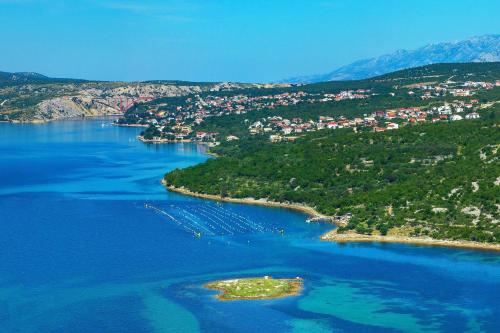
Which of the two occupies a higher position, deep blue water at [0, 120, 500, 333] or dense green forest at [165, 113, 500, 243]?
dense green forest at [165, 113, 500, 243]

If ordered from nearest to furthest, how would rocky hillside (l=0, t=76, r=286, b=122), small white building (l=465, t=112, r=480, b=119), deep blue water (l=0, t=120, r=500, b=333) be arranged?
deep blue water (l=0, t=120, r=500, b=333) → small white building (l=465, t=112, r=480, b=119) → rocky hillside (l=0, t=76, r=286, b=122)

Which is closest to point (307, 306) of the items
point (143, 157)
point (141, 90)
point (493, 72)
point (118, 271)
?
point (118, 271)

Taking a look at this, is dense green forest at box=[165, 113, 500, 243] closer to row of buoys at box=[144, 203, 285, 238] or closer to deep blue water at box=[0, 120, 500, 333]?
deep blue water at box=[0, 120, 500, 333]

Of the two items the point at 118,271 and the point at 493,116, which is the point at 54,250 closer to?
the point at 118,271

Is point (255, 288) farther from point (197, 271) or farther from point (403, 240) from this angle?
point (403, 240)

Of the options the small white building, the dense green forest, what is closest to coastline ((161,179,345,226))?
the dense green forest
